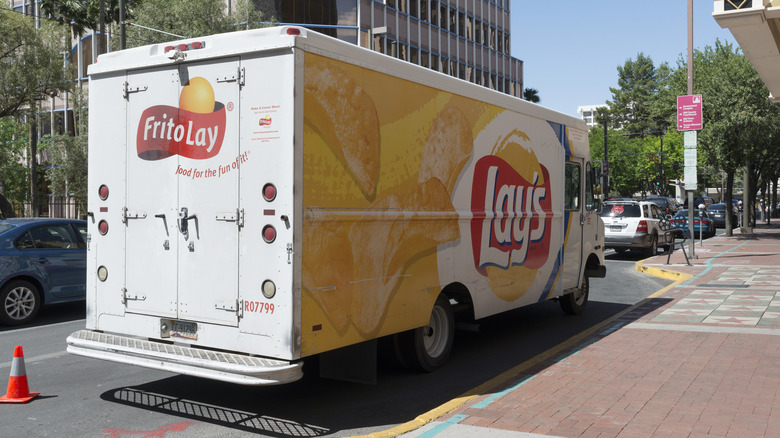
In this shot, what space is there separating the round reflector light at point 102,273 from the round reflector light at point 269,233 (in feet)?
6.44

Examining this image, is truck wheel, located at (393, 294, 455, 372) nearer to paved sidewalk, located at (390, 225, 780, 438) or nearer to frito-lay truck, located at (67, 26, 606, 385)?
frito-lay truck, located at (67, 26, 606, 385)

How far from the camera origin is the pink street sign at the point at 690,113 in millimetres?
19375

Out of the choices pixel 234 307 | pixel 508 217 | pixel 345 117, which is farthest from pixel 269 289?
pixel 508 217

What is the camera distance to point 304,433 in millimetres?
5605

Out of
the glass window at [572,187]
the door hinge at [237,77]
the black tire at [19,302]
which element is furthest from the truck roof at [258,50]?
the black tire at [19,302]

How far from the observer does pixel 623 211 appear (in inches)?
892

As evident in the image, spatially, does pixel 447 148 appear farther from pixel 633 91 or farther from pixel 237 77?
pixel 633 91

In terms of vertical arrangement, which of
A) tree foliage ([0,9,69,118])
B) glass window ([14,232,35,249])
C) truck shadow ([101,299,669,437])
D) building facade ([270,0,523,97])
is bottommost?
truck shadow ([101,299,669,437])

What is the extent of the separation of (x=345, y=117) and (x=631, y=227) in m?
18.2

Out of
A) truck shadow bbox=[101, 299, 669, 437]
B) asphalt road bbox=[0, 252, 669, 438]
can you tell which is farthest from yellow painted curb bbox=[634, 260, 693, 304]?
asphalt road bbox=[0, 252, 669, 438]

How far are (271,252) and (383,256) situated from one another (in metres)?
1.28

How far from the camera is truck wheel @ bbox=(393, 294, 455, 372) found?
7.29m

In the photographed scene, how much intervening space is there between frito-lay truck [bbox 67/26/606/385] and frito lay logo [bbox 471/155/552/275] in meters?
0.33

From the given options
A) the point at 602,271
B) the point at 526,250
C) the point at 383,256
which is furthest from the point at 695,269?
the point at 383,256
